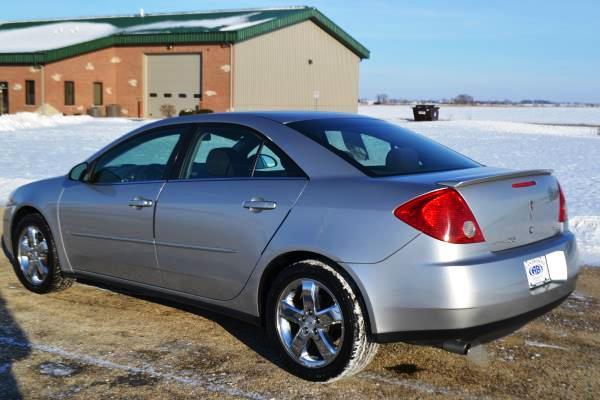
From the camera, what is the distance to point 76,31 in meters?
45.9

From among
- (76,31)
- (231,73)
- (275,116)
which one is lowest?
(275,116)

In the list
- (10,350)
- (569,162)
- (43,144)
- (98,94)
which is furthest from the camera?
(98,94)

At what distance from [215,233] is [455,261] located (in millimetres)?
1573

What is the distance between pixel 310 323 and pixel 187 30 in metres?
37.7

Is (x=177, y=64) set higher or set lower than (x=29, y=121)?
higher

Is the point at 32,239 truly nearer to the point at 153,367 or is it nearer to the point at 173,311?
the point at 173,311

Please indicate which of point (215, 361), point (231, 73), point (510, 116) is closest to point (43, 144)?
point (231, 73)

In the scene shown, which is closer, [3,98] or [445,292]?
[445,292]

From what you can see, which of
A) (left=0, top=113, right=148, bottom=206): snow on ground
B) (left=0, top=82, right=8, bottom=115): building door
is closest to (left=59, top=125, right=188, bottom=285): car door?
(left=0, top=113, right=148, bottom=206): snow on ground

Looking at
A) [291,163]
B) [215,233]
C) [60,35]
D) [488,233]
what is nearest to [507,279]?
[488,233]

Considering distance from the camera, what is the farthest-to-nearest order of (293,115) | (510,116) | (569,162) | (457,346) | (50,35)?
(510,116) < (50,35) < (569,162) < (293,115) < (457,346)

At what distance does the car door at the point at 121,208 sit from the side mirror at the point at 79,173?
0.14 ft

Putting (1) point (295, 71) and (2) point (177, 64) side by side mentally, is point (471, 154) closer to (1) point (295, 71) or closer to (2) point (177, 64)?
(2) point (177, 64)

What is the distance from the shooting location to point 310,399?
3.68 m
